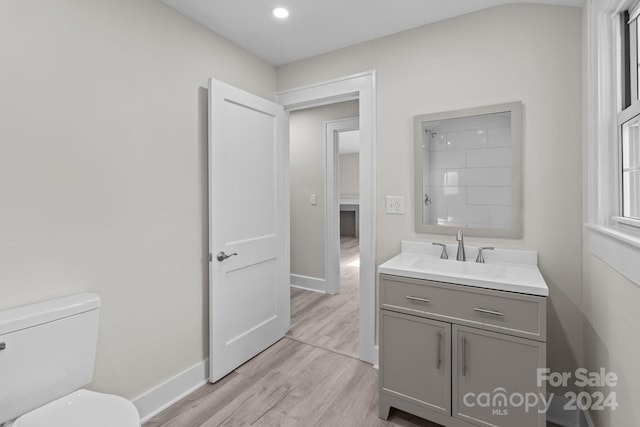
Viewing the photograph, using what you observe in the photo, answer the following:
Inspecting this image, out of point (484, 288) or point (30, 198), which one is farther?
point (484, 288)

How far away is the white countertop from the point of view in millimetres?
1486

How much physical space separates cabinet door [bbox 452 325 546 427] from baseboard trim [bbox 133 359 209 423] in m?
1.54

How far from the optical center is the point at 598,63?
4.78 feet

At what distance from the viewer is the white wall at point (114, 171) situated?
4.35 feet

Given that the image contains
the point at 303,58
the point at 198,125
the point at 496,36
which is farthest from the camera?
the point at 303,58

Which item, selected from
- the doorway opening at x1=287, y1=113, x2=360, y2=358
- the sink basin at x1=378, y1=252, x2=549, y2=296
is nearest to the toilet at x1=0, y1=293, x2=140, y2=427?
the sink basin at x1=378, y1=252, x2=549, y2=296

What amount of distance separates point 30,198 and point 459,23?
8.07 feet

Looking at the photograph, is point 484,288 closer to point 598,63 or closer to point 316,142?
point 598,63

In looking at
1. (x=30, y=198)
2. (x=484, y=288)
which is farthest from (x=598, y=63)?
(x=30, y=198)

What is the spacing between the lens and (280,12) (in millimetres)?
1970

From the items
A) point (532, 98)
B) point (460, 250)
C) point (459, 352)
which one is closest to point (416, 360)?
point (459, 352)

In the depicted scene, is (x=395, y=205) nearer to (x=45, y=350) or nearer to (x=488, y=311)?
(x=488, y=311)

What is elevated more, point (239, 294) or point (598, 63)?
point (598, 63)

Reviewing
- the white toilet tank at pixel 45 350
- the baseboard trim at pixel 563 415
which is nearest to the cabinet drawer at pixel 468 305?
the baseboard trim at pixel 563 415
